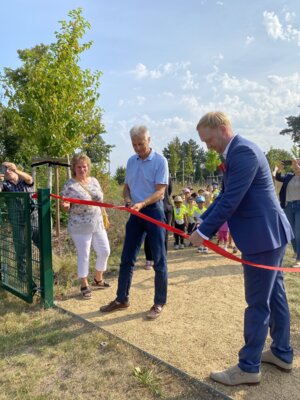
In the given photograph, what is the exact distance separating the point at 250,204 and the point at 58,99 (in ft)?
16.5

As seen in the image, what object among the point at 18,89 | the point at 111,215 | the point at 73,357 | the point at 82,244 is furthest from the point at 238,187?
the point at 111,215

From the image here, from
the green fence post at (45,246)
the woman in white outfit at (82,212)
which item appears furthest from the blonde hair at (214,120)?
the green fence post at (45,246)

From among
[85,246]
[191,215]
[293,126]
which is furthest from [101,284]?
[293,126]

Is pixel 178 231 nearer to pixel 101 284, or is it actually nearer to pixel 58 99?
pixel 101 284

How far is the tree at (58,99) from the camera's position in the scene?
6.51 metres

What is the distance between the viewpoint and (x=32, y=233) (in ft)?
14.9

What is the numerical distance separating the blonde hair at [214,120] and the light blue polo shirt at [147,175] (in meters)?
1.29

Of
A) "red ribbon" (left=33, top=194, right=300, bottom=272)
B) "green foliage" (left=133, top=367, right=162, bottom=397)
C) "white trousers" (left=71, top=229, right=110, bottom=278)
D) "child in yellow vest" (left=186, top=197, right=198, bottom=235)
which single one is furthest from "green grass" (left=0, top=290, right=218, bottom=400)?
"child in yellow vest" (left=186, top=197, right=198, bottom=235)

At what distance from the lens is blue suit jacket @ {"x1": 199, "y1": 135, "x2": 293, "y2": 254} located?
252cm

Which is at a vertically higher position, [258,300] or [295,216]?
[295,216]

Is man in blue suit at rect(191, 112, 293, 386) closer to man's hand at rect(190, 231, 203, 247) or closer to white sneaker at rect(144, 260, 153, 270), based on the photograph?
man's hand at rect(190, 231, 203, 247)

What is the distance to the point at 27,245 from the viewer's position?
4.36m

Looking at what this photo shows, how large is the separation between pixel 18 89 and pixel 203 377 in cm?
605

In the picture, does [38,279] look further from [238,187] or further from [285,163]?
[285,163]
